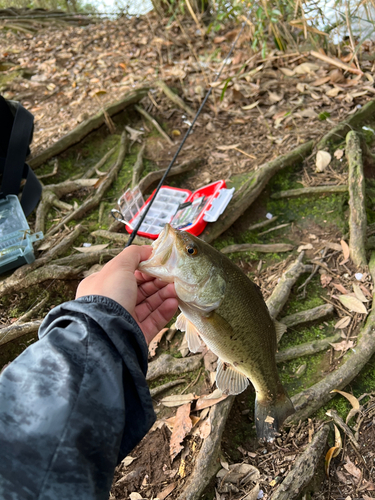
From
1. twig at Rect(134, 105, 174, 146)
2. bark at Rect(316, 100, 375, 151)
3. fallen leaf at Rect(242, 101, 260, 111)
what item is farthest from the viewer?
fallen leaf at Rect(242, 101, 260, 111)

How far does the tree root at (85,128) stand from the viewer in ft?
16.8

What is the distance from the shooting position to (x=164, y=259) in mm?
2215

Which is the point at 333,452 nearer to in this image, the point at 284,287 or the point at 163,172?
the point at 284,287

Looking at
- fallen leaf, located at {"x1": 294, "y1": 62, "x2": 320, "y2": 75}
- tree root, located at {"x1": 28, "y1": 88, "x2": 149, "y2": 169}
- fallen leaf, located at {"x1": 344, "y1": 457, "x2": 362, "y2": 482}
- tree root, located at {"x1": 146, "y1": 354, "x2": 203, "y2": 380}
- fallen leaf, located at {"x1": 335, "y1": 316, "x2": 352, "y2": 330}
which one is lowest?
fallen leaf, located at {"x1": 344, "y1": 457, "x2": 362, "y2": 482}

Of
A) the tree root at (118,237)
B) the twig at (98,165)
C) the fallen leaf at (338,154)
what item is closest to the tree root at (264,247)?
the tree root at (118,237)

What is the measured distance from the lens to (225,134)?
216 inches

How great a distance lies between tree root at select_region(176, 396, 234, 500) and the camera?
2.49m

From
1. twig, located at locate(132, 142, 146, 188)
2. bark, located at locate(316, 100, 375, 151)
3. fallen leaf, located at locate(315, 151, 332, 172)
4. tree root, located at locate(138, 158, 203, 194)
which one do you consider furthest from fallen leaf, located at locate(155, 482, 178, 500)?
bark, located at locate(316, 100, 375, 151)

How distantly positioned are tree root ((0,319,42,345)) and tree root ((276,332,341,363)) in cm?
194

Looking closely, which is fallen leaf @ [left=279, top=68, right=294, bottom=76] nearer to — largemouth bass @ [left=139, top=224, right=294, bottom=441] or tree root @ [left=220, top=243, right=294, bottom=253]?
tree root @ [left=220, top=243, right=294, bottom=253]

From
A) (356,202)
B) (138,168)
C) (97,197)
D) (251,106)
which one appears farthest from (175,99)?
(356,202)

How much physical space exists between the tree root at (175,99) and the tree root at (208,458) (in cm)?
425

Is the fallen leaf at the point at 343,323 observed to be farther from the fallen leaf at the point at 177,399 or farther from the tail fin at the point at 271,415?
the fallen leaf at the point at 177,399

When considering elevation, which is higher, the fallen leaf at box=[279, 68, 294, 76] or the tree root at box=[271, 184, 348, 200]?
the fallen leaf at box=[279, 68, 294, 76]
